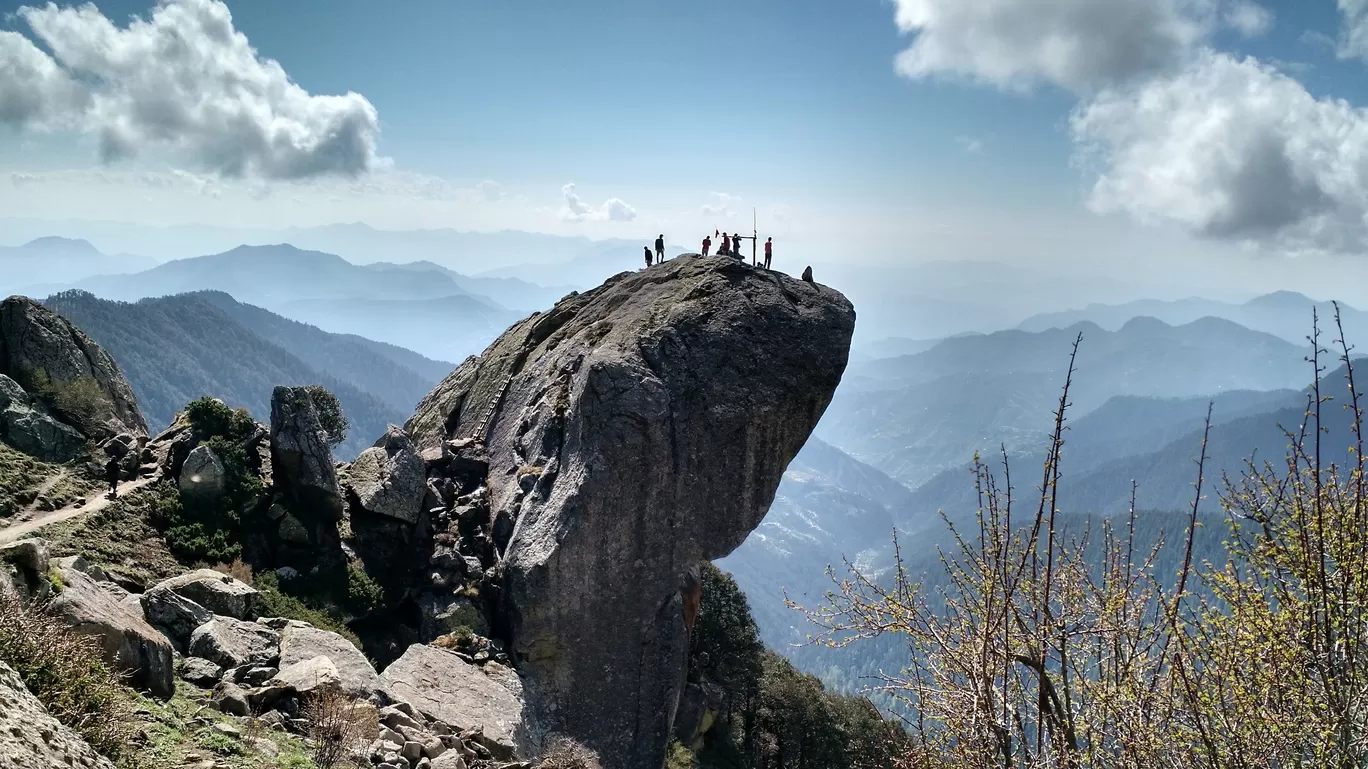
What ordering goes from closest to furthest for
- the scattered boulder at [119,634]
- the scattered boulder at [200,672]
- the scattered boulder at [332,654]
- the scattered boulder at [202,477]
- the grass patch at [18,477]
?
the scattered boulder at [119,634], the scattered boulder at [200,672], the scattered boulder at [332,654], the grass patch at [18,477], the scattered boulder at [202,477]

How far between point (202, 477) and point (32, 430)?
6.11m

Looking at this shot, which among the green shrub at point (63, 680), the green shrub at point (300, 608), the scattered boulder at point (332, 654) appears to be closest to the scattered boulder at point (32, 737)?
the green shrub at point (63, 680)

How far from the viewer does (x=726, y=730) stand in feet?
140

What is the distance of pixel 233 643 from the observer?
15461 mm

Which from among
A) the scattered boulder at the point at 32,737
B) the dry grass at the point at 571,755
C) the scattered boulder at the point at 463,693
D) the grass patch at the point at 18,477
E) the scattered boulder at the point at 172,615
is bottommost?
the dry grass at the point at 571,755

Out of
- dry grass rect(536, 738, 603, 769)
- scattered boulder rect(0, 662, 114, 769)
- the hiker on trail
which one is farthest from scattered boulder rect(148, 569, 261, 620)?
scattered boulder rect(0, 662, 114, 769)

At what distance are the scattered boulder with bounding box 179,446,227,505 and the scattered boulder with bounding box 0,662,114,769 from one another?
19.2m

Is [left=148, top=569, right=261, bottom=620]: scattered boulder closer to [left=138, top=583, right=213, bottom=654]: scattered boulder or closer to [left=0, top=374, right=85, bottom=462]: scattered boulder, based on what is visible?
[left=138, top=583, right=213, bottom=654]: scattered boulder

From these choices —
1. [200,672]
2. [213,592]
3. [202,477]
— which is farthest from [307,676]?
[202,477]

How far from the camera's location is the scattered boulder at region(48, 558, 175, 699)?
11664mm

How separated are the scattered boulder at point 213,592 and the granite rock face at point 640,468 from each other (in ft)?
26.6

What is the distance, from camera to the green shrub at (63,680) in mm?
8516

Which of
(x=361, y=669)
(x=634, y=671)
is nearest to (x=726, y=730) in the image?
(x=634, y=671)

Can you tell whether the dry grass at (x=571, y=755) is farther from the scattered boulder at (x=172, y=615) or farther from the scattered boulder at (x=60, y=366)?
the scattered boulder at (x=60, y=366)
